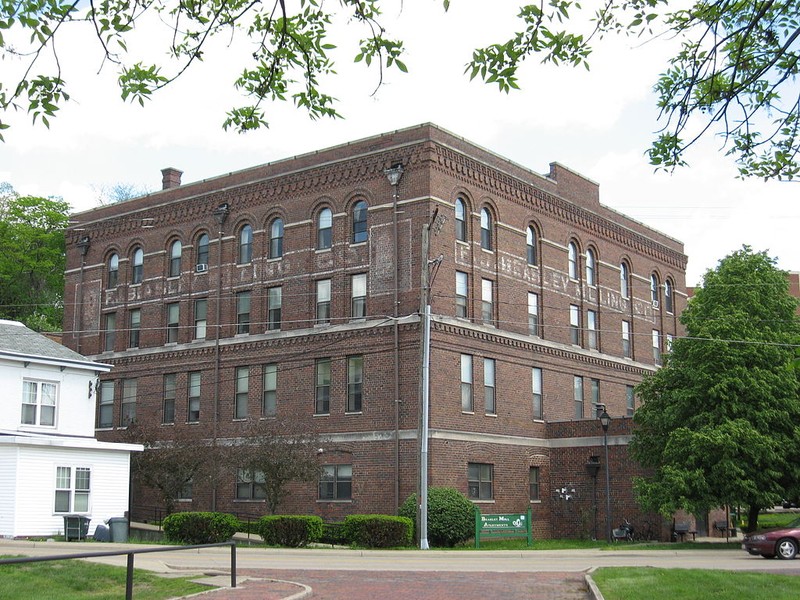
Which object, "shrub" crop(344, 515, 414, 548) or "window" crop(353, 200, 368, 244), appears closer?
"shrub" crop(344, 515, 414, 548)

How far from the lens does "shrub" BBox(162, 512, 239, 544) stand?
35.9m

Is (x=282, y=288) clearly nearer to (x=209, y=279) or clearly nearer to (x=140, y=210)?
(x=209, y=279)

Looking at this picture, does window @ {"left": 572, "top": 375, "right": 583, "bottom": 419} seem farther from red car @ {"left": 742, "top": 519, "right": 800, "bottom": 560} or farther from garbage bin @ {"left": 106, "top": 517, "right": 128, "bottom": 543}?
garbage bin @ {"left": 106, "top": 517, "right": 128, "bottom": 543}

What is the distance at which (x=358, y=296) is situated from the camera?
40.8 meters

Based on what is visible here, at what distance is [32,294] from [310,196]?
33.4m

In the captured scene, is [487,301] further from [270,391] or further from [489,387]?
[270,391]

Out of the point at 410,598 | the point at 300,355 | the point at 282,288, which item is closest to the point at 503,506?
the point at 300,355

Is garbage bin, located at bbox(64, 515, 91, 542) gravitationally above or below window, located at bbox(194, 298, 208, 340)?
below

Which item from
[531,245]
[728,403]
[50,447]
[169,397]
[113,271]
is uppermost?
[531,245]

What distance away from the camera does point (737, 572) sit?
21.3 meters

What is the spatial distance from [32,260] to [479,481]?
1544 inches

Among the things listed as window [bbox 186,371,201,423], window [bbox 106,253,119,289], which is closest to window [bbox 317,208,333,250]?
window [bbox 186,371,201,423]

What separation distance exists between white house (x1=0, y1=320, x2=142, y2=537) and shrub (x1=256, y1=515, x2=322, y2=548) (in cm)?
658

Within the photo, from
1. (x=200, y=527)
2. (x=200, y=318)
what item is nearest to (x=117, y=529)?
(x=200, y=527)
